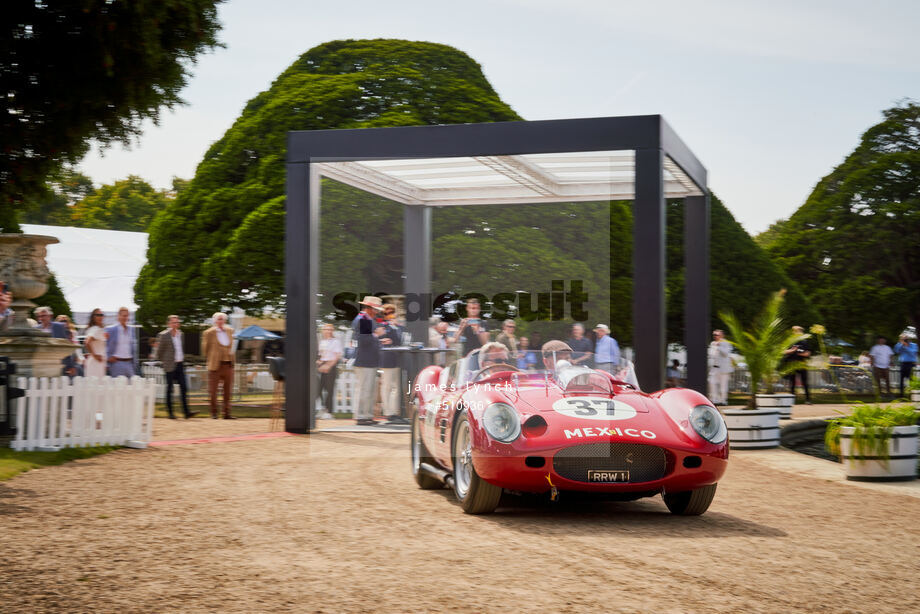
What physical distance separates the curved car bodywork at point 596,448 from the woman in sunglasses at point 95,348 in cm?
854

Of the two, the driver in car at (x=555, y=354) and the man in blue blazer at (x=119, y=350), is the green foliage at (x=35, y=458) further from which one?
the driver in car at (x=555, y=354)

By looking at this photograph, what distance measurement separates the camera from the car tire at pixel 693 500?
6816 mm

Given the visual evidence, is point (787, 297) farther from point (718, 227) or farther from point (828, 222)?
point (828, 222)

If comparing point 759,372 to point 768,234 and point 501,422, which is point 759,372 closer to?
point 501,422

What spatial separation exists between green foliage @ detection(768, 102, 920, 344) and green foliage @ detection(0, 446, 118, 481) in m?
24.5

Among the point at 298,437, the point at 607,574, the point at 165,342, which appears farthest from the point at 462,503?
the point at 165,342

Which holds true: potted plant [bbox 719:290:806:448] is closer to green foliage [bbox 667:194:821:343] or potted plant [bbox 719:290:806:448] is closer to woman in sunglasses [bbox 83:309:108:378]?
woman in sunglasses [bbox 83:309:108:378]

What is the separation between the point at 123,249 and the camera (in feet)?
100

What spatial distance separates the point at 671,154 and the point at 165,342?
788 centimetres

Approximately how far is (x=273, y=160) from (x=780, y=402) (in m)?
11.4

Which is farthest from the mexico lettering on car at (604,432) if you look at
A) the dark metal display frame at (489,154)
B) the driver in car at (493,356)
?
the dark metal display frame at (489,154)

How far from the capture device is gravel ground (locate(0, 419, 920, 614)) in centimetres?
444

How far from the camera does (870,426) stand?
356 inches

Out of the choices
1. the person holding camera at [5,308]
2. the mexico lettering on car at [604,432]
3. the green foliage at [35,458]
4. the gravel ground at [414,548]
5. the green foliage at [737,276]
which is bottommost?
the gravel ground at [414,548]
